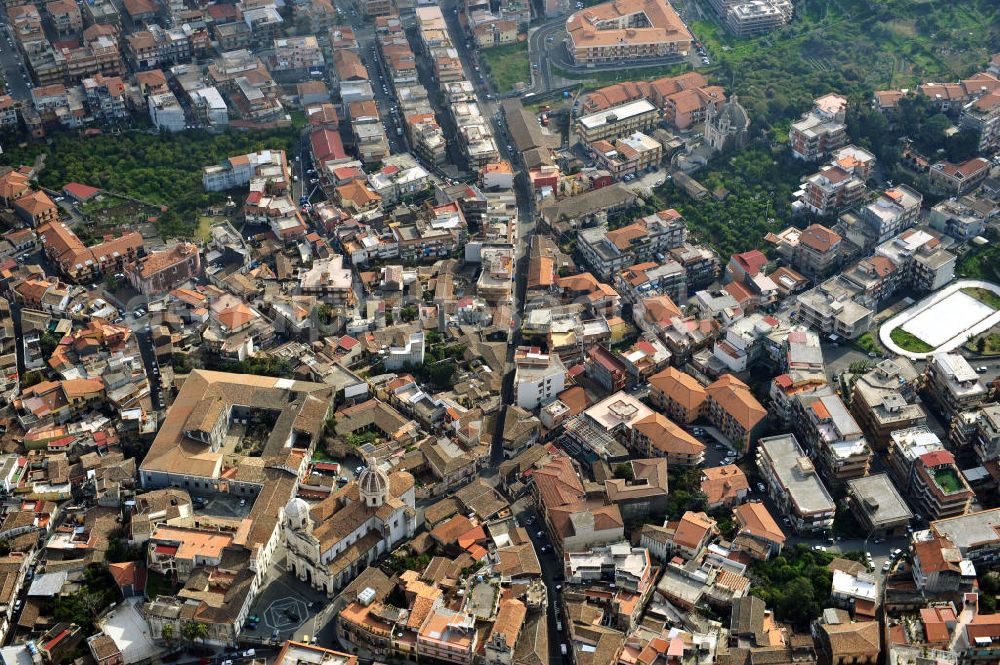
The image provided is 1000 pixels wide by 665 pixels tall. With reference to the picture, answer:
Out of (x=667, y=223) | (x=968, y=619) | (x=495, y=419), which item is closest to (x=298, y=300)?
(x=495, y=419)

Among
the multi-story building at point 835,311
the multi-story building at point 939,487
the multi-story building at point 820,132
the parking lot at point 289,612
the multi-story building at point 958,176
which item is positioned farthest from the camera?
the multi-story building at point 820,132

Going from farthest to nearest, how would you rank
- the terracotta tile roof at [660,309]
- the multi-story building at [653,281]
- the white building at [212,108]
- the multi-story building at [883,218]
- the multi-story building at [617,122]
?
the white building at [212,108] → the multi-story building at [617,122] → the multi-story building at [883,218] → the multi-story building at [653,281] → the terracotta tile roof at [660,309]

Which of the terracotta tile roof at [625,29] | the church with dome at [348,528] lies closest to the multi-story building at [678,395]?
the church with dome at [348,528]

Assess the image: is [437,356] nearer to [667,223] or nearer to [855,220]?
[667,223]

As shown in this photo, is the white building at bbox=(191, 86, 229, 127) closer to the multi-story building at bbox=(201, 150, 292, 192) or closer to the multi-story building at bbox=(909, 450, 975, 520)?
the multi-story building at bbox=(201, 150, 292, 192)

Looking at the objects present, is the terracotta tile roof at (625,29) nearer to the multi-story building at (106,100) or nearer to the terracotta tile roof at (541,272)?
the terracotta tile roof at (541,272)

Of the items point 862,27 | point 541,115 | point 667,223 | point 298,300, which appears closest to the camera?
point 298,300

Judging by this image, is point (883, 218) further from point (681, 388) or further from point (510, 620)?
point (510, 620)
